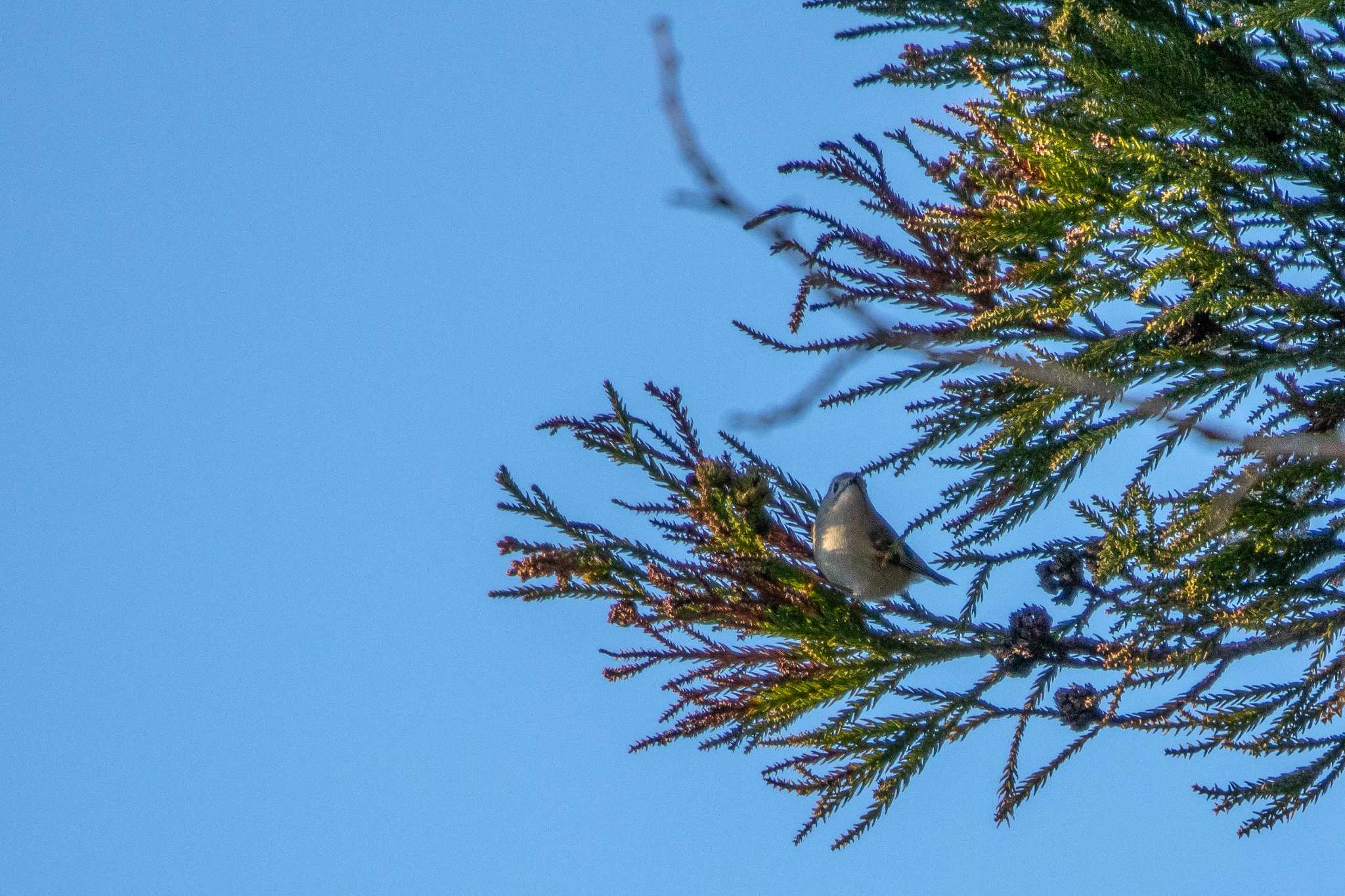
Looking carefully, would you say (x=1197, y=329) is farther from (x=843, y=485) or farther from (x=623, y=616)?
(x=623, y=616)

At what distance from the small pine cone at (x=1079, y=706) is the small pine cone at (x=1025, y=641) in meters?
0.14

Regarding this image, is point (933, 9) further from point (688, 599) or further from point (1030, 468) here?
point (688, 599)

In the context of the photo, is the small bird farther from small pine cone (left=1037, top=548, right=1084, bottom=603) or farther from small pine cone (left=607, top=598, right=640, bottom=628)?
small pine cone (left=607, top=598, right=640, bottom=628)

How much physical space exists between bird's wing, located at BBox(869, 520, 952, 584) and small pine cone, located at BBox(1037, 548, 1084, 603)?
1.79ft

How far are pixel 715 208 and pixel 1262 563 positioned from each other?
223cm

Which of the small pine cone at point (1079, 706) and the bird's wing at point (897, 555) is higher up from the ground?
the bird's wing at point (897, 555)

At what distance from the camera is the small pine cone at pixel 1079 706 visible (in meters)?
3.36

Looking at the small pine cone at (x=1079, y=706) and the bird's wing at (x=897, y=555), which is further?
the bird's wing at (x=897, y=555)

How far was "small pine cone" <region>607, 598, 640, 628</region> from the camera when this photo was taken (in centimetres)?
332

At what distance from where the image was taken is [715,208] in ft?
5.98

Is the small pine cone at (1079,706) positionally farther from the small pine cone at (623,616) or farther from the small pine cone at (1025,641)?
the small pine cone at (623,616)

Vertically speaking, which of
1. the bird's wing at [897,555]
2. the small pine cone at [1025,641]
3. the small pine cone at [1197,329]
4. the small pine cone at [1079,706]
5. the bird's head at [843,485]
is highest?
the bird's head at [843,485]

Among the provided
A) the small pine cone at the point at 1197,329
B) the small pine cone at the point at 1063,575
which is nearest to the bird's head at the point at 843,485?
the small pine cone at the point at 1063,575

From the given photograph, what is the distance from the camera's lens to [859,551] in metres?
3.96
